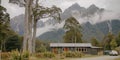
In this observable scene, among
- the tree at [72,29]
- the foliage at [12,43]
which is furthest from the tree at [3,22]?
the tree at [72,29]

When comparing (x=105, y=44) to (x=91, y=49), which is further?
(x=105, y=44)

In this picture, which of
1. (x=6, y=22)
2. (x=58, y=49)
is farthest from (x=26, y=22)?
(x=58, y=49)

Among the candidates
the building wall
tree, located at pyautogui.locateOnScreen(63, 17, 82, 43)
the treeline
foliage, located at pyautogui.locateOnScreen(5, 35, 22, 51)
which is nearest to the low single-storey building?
the building wall

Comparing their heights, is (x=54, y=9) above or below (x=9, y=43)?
above

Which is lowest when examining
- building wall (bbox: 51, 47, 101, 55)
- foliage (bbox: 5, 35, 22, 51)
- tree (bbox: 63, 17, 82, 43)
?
building wall (bbox: 51, 47, 101, 55)

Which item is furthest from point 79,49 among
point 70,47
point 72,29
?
point 72,29

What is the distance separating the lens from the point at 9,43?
265 ft

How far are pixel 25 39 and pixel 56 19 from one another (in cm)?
1440

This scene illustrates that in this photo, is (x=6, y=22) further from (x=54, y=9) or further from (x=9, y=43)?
(x=54, y=9)

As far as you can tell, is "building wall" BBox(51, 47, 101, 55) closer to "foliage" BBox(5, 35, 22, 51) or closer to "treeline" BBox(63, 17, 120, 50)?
"foliage" BBox(5, 35, 22, 51)

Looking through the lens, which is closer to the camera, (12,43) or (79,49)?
(79,49)

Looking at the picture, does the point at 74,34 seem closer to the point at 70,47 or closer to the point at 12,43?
the point at 70,47

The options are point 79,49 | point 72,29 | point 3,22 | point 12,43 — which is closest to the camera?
point 3,22

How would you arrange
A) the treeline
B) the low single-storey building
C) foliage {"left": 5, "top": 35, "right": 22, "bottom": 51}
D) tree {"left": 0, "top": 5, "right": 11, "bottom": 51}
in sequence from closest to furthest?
tree {"left": 0, "top": 5, "right": 11, "bottom": 51}, the low single-storey building, foliage {"left": 5, "top": 35, "right": 22, "bottom": 51}, the treeline
